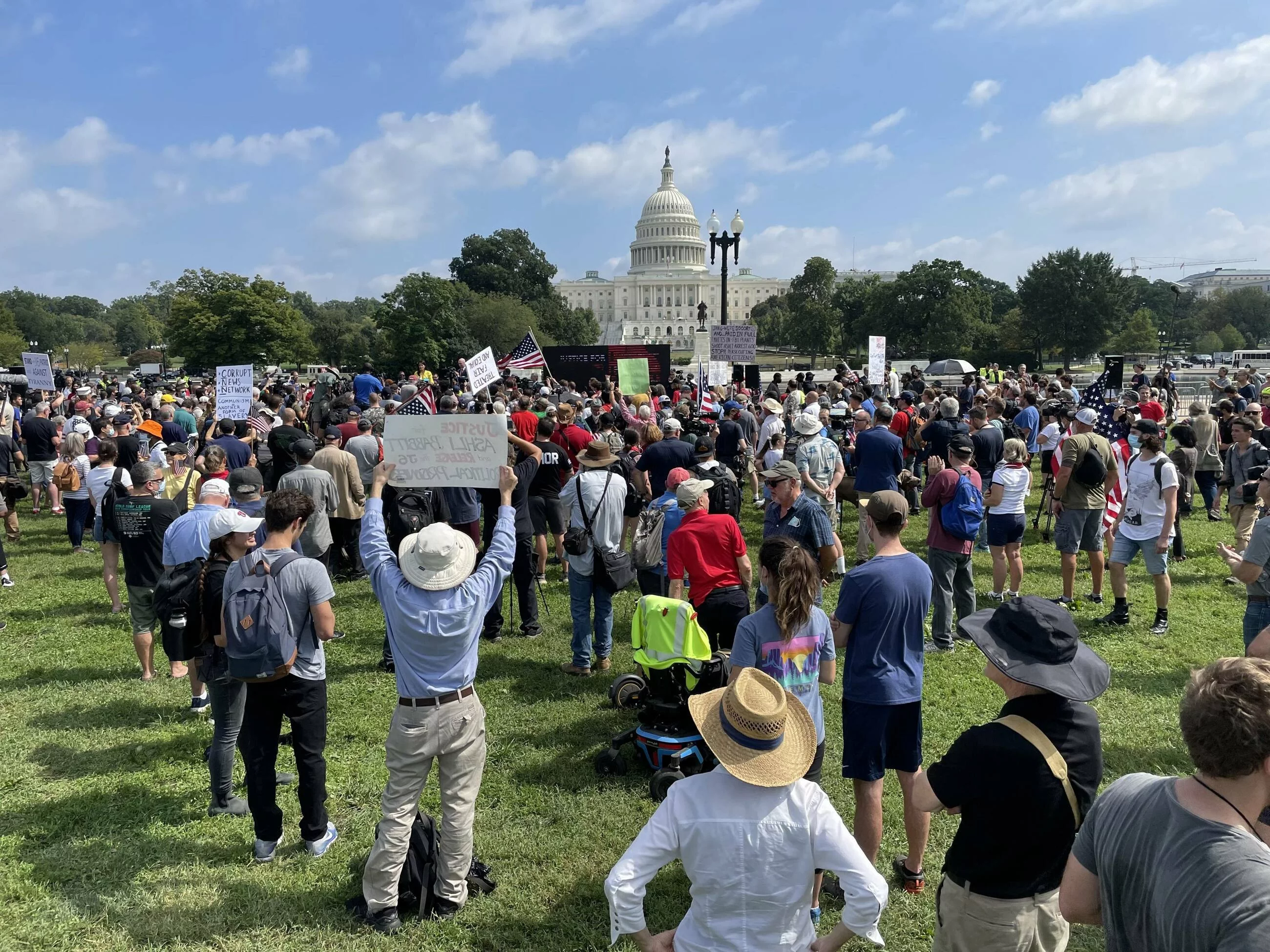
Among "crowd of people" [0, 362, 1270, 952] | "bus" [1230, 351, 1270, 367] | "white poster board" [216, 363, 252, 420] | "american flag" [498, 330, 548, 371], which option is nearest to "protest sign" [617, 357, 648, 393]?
"american flag" [498, 330, 548, 371]

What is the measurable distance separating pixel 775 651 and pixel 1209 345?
99962mm

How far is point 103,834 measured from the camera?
191 inches

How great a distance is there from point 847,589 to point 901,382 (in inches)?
898

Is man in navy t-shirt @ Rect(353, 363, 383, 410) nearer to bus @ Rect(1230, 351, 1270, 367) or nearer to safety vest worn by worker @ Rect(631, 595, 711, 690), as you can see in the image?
safety vest worn by worker @ Rect(631, 595, 711, 690)

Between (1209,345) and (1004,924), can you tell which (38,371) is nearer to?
(1004,924)

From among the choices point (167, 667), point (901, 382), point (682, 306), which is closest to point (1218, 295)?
point (682, 306)

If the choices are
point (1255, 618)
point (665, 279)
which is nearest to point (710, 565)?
point (1255, 618)

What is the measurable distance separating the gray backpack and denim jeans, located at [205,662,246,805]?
760 mm

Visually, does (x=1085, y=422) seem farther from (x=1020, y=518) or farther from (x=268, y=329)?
(x=268, y=329)

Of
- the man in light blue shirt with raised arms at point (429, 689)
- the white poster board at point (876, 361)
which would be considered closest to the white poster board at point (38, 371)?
the man in light blue shirt with raised arms at point (429, 689)

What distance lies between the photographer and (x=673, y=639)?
510 cm

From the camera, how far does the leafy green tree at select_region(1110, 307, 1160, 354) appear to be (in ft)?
237

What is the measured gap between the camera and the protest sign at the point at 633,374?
15172 millimetres

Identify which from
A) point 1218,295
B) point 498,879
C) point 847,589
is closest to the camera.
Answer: point 847,589
